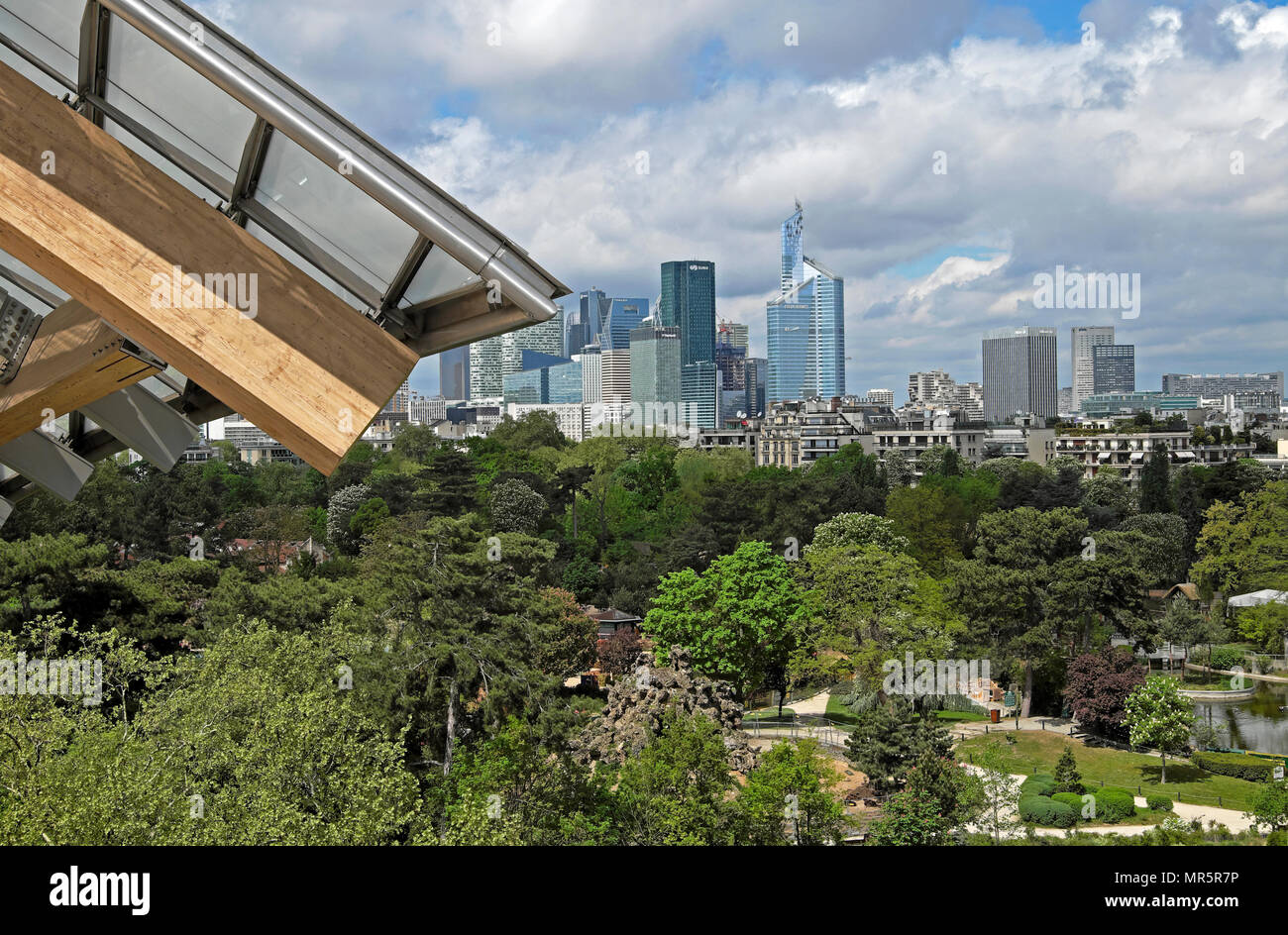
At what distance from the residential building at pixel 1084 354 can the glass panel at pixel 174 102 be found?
186m

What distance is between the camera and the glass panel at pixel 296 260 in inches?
125

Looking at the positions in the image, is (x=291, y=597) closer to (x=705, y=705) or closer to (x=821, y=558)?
(x=705, y=705)

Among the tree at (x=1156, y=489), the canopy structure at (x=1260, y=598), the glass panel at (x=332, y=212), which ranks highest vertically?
the glass panel at (x=332, y=212)

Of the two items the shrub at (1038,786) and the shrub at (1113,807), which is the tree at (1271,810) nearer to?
Answer: the shrub at (1113,807)

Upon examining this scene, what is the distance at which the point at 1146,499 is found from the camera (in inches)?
1966

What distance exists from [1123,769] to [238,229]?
2404 cm

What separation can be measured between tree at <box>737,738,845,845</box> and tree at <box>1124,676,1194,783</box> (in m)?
10.7

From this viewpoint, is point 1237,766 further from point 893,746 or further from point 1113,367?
point 1113,367

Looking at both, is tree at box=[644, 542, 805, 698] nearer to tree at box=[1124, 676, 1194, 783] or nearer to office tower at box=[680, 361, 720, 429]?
tree at box=[1124, 676, 1194, 783]

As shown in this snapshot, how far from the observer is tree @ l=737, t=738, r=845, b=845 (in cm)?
1418

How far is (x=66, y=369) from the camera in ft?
12.1

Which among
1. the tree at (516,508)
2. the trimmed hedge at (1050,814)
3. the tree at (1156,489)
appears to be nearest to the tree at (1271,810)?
the trimmed hedge at (1050,814)

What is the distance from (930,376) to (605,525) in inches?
5800

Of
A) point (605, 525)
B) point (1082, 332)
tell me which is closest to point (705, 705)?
point (605, 525)
